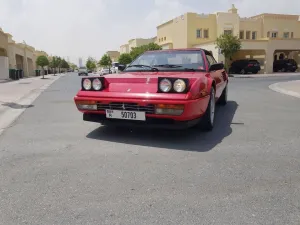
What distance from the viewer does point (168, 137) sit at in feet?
13.3

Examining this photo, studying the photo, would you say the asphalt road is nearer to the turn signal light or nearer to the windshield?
the turn signal light

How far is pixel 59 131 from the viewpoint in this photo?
460 cm

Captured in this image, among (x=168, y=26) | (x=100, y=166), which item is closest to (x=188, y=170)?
(x=100, y=166)

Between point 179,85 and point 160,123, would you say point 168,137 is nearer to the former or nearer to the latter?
point 160,123

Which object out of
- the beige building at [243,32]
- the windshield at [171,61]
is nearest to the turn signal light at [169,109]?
the windshield at [171,61]

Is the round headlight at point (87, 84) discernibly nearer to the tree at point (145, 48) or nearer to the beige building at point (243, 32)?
the beige building at point (243, 32)

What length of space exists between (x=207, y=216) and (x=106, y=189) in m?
0.97

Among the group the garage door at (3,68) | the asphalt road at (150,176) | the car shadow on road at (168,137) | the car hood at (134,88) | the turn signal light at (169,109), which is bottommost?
the asphalt road at (150,176)

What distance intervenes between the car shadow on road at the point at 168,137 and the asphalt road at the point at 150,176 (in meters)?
0.01

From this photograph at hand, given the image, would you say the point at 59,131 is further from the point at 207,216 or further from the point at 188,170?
the point at 207,216

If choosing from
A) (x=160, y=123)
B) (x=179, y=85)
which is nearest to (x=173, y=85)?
(x=179, y=85)

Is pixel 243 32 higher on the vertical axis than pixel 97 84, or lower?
higher

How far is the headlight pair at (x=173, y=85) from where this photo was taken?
3605 mm

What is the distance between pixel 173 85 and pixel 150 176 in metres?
1.40
